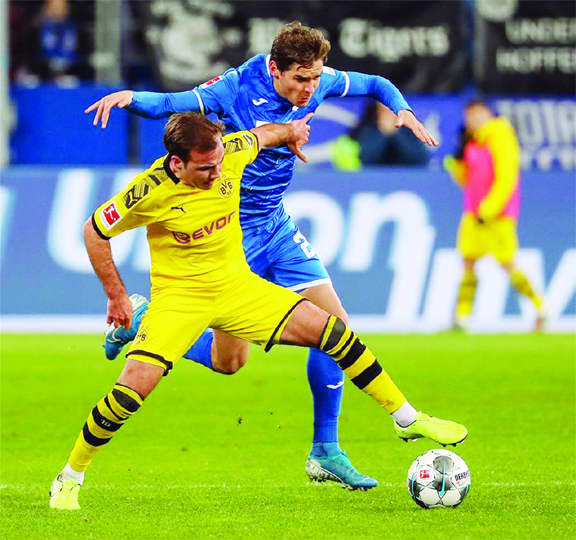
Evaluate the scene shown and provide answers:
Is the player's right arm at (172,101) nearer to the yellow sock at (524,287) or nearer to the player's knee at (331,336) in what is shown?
the player's knee at (331,336)

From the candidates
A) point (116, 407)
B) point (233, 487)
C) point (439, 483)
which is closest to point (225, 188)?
point (116, 407)

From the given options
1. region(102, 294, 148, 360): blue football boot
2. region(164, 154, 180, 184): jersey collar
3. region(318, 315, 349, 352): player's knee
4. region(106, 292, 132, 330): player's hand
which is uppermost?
region(164, 154, 180, 184): jersey collar

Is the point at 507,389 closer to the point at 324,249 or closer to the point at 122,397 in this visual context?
the point at 324,249

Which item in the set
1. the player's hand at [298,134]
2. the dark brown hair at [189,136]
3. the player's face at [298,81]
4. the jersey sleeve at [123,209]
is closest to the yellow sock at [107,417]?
the jersey sleeve at [123,209]

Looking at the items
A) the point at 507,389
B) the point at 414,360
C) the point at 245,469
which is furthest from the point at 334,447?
the point at 414,360

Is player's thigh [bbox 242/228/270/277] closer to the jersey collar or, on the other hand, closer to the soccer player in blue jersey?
the soccer player in blue jersey

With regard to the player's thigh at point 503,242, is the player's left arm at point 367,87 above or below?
above

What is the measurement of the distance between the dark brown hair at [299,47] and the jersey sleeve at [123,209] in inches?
45.7

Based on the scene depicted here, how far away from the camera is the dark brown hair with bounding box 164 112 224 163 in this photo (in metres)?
6.41

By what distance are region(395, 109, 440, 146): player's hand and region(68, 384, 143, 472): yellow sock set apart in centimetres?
211

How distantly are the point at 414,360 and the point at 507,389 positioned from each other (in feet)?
5.24

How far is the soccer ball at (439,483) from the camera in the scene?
6539 mm

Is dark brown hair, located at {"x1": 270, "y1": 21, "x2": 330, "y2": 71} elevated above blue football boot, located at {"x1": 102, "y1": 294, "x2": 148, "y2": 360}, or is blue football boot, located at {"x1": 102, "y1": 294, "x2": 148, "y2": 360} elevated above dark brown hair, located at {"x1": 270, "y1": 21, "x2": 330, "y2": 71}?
dark brown hair, located at {"x1": 270, "y1": 21, "x2": 330, "y2": 71}

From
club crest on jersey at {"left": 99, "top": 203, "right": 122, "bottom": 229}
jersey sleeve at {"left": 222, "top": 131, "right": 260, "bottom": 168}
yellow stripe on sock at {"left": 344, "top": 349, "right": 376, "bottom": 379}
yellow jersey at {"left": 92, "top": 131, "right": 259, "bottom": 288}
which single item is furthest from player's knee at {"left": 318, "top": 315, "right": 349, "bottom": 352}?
club crest on jersey at {"left": 99, "top": 203, "right": 122, "bottom": 229}
